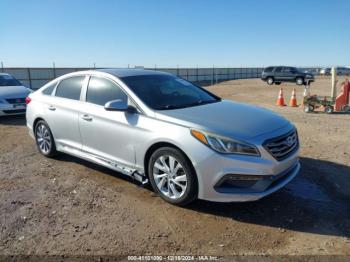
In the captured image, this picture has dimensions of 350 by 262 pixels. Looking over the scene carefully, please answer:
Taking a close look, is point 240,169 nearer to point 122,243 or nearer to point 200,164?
point 200,164

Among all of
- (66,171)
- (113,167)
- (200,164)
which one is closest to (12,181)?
(66,171)

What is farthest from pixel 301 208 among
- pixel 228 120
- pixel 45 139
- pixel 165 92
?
pixel 45 139

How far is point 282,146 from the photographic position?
159 inches

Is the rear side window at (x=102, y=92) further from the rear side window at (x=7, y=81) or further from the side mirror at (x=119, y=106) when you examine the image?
the rear side window at (x=7, y=81)

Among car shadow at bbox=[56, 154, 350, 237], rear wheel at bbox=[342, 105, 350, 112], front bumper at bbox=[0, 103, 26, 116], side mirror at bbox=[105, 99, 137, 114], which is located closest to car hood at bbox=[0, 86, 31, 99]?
front bumper at bbox=[0, 103, 26, 116]

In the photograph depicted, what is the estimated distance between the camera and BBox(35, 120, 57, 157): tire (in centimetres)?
609

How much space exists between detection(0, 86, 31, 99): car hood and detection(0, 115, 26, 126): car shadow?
810mm

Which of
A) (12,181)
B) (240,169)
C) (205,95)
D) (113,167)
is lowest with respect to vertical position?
(12,181)

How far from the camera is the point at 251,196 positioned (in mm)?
3760

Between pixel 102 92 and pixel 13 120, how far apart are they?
720 cm

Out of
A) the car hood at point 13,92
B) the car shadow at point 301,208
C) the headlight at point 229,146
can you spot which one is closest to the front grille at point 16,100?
the car hood at point 13,92

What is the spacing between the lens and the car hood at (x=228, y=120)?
3.89 m

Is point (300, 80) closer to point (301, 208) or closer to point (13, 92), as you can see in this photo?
point (13, 92)

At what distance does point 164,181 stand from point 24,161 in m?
3.35
